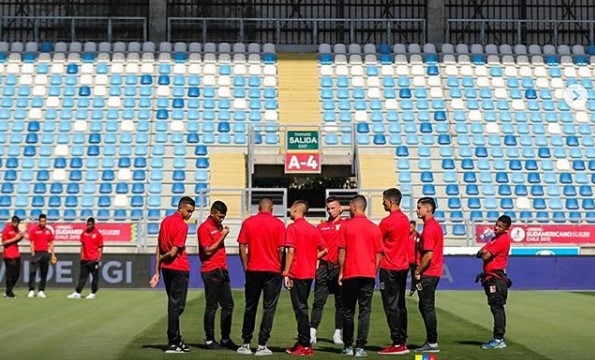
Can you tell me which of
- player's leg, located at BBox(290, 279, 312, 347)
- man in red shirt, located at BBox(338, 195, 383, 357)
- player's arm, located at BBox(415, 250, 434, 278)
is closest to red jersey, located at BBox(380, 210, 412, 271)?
player's arm, located at BBox(415, 250, 434, 278)

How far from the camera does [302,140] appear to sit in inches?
1459

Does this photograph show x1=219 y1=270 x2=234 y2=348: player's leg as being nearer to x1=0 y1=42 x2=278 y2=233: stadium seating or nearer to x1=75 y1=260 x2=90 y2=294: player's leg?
x1=75 y1=260 x2=90 y2=294: player's leg

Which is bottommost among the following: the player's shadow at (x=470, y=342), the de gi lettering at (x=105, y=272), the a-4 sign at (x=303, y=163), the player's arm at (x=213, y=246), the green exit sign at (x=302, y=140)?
the player's shadow at (x=470, y=342)

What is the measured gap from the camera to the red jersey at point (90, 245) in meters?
26.5

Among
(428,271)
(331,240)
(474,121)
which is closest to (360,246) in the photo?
(428,271)

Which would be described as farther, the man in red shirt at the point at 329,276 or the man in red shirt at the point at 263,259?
the man in red shirt at the point at 329,276

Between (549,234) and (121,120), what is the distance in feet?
54.4

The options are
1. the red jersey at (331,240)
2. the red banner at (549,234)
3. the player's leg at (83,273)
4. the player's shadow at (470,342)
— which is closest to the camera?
the player's shadow at (470,342)

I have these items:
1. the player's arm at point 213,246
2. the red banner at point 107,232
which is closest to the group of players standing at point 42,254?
the red banner at point 107,232

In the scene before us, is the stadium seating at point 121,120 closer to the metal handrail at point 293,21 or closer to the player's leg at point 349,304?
the metal handrail at point 293,21

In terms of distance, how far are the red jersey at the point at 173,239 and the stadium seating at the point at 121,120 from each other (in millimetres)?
19579

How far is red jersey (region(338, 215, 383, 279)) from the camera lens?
14203mm

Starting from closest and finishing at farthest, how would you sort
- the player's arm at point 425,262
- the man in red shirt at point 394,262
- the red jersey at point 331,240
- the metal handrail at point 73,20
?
the man in red shirt at point 394,262 → the player's arm at point 425,262 → the red jersey at point 331,240 → the metal handrail at point 73,20

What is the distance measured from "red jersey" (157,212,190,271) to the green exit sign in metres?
22.6
